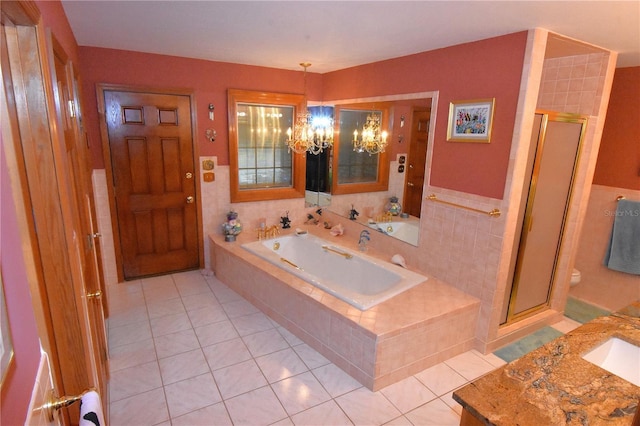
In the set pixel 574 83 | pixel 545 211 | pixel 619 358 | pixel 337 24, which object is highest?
pixel 337 24

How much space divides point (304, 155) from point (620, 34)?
3.12 meters

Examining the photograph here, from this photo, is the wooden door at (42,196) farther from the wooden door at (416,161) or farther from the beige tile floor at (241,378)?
the wooden door at (416,161)

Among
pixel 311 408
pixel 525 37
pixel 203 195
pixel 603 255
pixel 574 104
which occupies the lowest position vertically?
pixel 311 408

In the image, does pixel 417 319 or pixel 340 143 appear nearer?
pixel 417 319

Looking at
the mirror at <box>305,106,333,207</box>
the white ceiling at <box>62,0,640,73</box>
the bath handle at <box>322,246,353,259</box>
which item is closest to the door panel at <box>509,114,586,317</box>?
→ the white ceiling at <box>62,0,640,73</box>

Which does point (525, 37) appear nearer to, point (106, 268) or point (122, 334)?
point (122, 334)

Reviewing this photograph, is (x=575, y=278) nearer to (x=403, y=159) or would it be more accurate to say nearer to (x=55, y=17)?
(x=403, y=159)

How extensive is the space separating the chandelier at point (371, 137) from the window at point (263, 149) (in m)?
0.82

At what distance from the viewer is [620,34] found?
2.36 metres

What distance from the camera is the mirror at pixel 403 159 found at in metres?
3.22

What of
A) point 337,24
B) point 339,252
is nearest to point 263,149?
point 339,252

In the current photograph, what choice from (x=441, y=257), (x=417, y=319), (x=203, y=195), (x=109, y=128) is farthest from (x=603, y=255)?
(x=109, y=128)

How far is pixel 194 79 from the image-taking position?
3.81m

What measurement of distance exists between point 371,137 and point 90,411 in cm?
344
